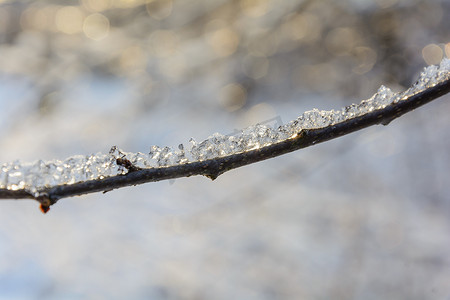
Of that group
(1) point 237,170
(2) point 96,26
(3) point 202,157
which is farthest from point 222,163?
(2) point 96,26

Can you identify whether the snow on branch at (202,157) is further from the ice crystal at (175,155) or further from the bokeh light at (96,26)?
the bokeh light at (96,26)

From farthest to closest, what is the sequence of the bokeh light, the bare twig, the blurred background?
the bokeh light < the blurred background < the bare twig

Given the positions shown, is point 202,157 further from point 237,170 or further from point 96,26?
point 96,26

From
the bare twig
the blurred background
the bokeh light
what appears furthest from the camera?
the bokeh light

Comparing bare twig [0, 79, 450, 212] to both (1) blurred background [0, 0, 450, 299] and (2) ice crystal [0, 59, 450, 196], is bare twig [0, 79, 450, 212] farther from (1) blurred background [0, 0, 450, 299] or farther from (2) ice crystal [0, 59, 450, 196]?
(1) blurred background [0, 0, 450, 299]

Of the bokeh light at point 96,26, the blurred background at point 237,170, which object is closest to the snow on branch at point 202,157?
the blurred background at point 237,170

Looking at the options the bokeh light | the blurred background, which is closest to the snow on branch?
the blurred background

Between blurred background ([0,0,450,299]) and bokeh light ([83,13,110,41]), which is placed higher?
bokeh light ([83,13,110,41])

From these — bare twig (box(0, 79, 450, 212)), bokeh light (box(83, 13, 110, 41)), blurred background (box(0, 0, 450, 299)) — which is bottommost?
bare twig (box(0, 79, 450, 212))
